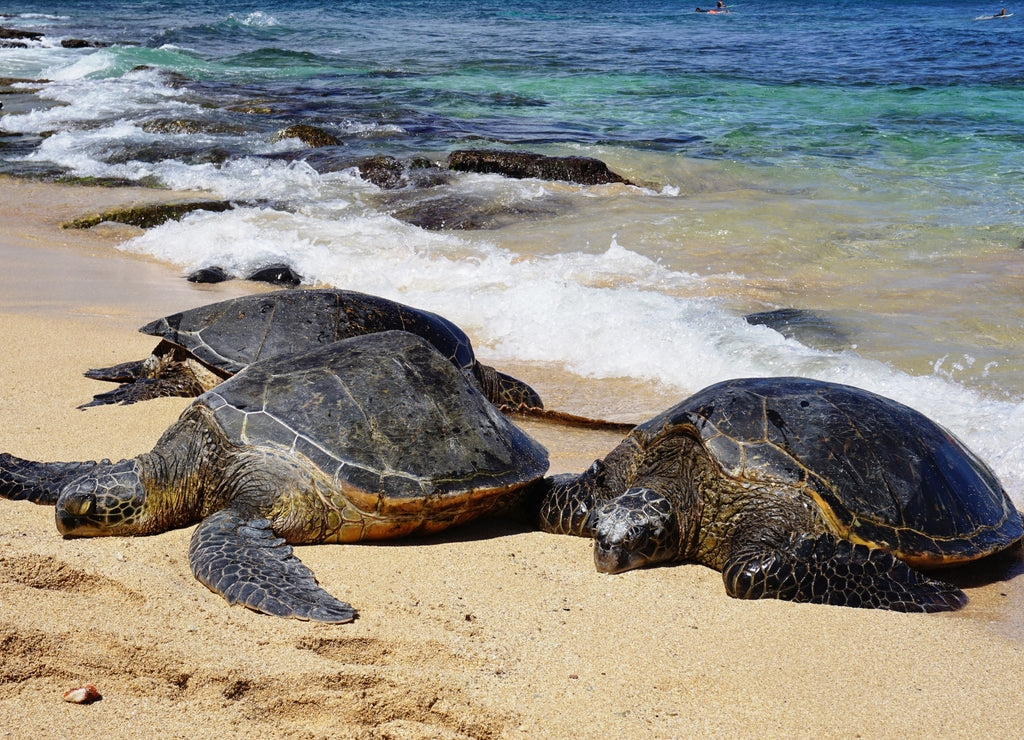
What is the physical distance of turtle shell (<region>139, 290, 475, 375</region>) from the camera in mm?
5340

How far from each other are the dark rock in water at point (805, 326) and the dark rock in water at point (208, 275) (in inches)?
174

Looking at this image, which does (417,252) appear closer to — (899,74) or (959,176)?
(959,176)

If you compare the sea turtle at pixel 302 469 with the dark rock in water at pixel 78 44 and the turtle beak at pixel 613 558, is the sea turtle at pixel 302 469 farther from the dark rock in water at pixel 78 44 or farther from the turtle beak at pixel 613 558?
the dark rock in water at pixel 78 44

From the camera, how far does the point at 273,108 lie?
770 inches

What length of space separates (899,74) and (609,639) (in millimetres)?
25748

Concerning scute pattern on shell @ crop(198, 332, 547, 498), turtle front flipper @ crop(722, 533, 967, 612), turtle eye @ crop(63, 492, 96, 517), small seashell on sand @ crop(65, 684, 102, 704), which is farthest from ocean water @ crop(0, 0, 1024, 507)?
small seashell on sand @ crop(65, 684, 102, 704)

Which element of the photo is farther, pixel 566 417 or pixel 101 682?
pixel 566 417

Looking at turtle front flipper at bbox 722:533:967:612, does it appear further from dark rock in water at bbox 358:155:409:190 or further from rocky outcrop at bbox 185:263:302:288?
dark rock in water at bbox 358:155:409:190

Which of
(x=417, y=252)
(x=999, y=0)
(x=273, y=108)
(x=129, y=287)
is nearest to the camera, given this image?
(x=129, y=287)

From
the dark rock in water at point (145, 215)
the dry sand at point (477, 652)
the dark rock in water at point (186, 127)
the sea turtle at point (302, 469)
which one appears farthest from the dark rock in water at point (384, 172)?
the dry sand at point (477, 652)

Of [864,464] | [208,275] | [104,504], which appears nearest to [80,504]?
[104,504]

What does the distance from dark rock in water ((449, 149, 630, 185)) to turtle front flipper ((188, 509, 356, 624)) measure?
10.4m

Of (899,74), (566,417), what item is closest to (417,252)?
(566,417)

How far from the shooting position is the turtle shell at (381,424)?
361 centimetres
